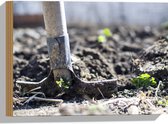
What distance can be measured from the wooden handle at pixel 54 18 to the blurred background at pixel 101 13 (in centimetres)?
225

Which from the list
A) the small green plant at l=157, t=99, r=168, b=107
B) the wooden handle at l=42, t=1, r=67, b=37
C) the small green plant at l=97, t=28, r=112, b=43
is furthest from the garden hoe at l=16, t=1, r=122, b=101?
the small green plant at l=97, t=28, r=112, b=43

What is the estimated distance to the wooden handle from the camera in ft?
7.55

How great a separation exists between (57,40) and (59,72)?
0.55ft

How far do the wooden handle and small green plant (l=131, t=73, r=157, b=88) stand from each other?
18.4 inches

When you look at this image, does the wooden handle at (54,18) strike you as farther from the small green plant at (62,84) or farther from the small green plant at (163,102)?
the small green plant at (163,102)

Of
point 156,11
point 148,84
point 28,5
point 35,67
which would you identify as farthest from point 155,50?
point 28,5

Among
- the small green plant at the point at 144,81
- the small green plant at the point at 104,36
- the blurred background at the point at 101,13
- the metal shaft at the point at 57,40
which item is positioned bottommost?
the small green plant at the point at 144,81

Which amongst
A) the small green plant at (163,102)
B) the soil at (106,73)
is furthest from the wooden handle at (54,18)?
the small green plant at (163,102)

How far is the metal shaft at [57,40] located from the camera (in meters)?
2.29

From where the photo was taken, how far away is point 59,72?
7.52 ft

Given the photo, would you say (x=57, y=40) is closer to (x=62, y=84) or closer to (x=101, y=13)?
(x=62, y=84)

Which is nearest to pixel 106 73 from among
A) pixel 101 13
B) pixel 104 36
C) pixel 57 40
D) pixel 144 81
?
pixel 144 81

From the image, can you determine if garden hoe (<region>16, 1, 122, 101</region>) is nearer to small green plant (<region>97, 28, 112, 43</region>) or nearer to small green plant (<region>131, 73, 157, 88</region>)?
small green plant (<region>131, 73, 157, 88</region>)

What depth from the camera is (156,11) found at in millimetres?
4629
